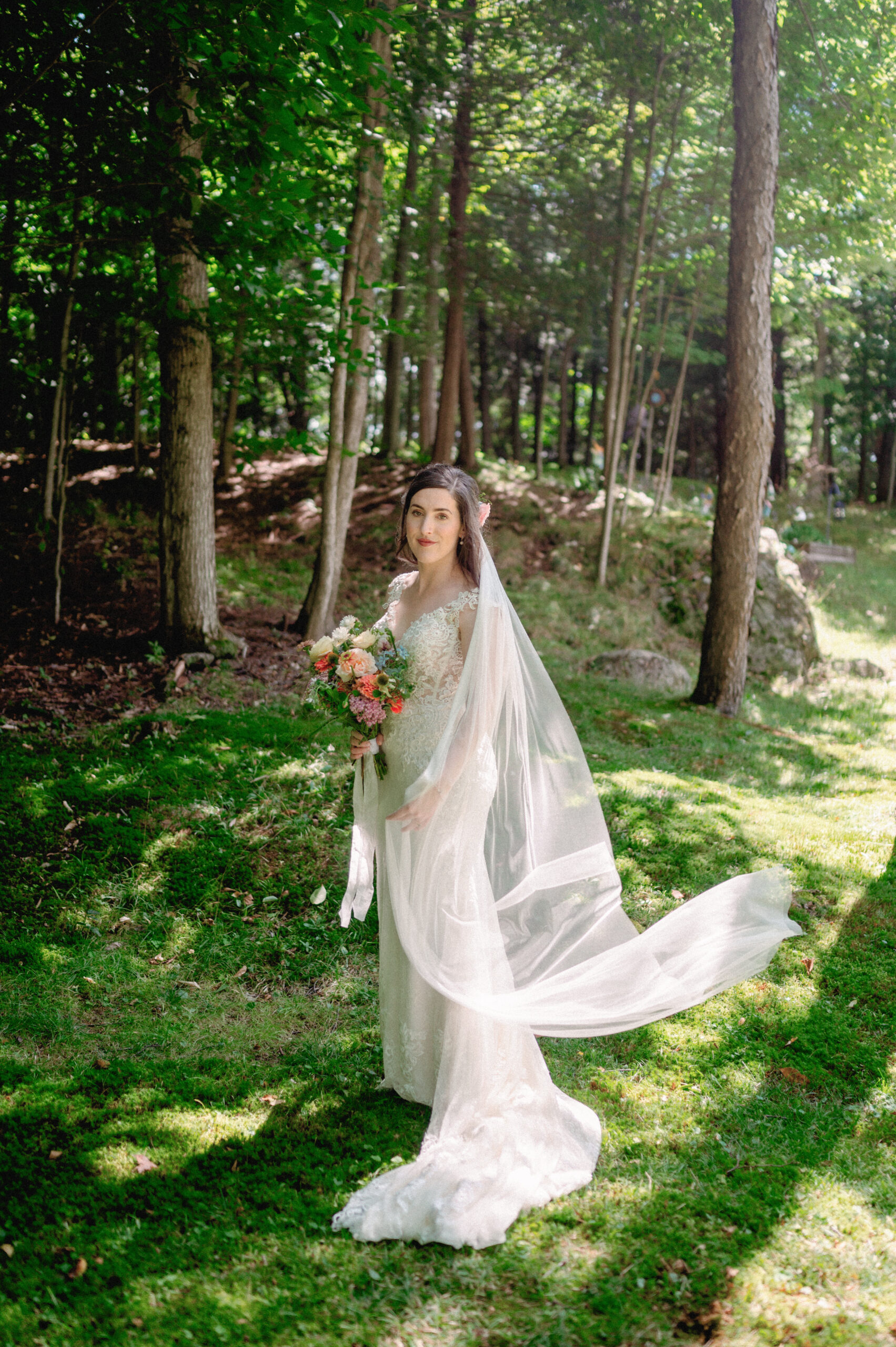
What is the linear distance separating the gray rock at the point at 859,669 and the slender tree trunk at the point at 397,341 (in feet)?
29.1

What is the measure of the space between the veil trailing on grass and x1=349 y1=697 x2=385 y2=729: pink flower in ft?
0.96

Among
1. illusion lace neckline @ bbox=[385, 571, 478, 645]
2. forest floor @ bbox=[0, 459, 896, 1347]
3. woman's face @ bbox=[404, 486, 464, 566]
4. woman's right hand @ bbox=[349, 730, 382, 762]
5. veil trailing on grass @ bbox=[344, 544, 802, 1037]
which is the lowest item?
forest floor @ bbox=[0, 459, 896, 1347]

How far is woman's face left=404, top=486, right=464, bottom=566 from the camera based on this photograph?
358 cm

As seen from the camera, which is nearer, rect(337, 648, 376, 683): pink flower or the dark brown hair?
rect(337, 648, 376, 683): pink flower

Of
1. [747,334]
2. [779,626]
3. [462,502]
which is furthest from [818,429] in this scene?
[462,502]

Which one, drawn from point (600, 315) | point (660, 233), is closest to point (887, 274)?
point (660, 233)

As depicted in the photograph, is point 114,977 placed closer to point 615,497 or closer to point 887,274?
point 615,497

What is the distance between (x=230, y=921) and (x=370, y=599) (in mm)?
7224

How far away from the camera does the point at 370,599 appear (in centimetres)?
1232

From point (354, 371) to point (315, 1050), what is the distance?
6674 mm

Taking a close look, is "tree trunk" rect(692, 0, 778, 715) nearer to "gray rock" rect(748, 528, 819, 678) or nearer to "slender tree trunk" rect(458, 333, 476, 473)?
"gray rock" rect(748, 528, 819, 678)

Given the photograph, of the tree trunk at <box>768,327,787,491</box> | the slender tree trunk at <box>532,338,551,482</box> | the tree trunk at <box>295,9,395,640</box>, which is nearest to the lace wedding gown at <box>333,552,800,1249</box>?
the tree trunk at <box>295,9,395,640</box>

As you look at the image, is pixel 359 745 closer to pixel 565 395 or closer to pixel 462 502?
pixel 462 502

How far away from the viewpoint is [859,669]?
42.7 feet
